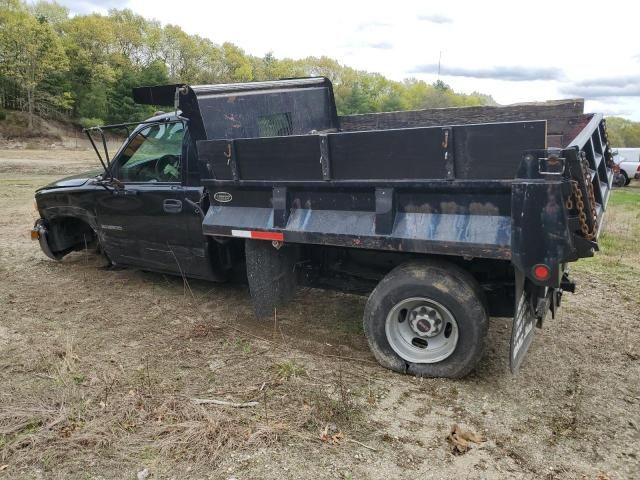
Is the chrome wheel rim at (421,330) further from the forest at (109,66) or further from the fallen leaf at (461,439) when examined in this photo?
the forest at (109,66)

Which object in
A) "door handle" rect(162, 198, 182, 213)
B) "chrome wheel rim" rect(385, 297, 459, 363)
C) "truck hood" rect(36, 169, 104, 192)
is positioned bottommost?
"chrome wheel rim" rect(385, 297, 459, 363)

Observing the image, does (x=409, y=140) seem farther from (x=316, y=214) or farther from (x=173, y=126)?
(x=173, y=126)

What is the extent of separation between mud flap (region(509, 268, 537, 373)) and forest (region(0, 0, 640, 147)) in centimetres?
3176

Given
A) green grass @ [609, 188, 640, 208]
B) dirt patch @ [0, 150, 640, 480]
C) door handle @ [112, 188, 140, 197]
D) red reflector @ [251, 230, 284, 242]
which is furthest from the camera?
green grass @ [609, 188, 640, 208]

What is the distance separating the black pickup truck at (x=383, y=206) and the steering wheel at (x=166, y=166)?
0.02 metres

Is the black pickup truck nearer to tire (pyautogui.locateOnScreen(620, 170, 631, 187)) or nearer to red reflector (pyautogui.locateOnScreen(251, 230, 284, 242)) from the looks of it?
red reflector (pyautogui.locateOnScreen(251, 230, 284, 242))

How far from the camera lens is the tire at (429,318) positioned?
11.6ft

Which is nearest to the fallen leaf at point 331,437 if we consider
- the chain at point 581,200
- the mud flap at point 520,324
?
the mud flap at point 520,324

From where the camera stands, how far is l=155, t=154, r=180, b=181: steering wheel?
16.8 ft

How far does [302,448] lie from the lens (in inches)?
119

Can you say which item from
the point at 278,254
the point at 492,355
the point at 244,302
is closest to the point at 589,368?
the point at 492,355

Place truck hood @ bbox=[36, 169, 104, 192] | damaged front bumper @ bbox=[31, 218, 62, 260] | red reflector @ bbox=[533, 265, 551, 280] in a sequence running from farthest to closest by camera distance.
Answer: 1. damaged front bumper @ bbox=[31, 218, 62, 260]
2. truck hood @ bbox=[36, 169, 104, 192]
3. red reflector @ bbox=[533, 265, 551, 280]

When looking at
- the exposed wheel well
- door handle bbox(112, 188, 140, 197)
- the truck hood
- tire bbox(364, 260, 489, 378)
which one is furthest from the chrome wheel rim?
the exposed wheel well

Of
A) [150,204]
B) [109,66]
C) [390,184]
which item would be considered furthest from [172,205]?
[109,66]
